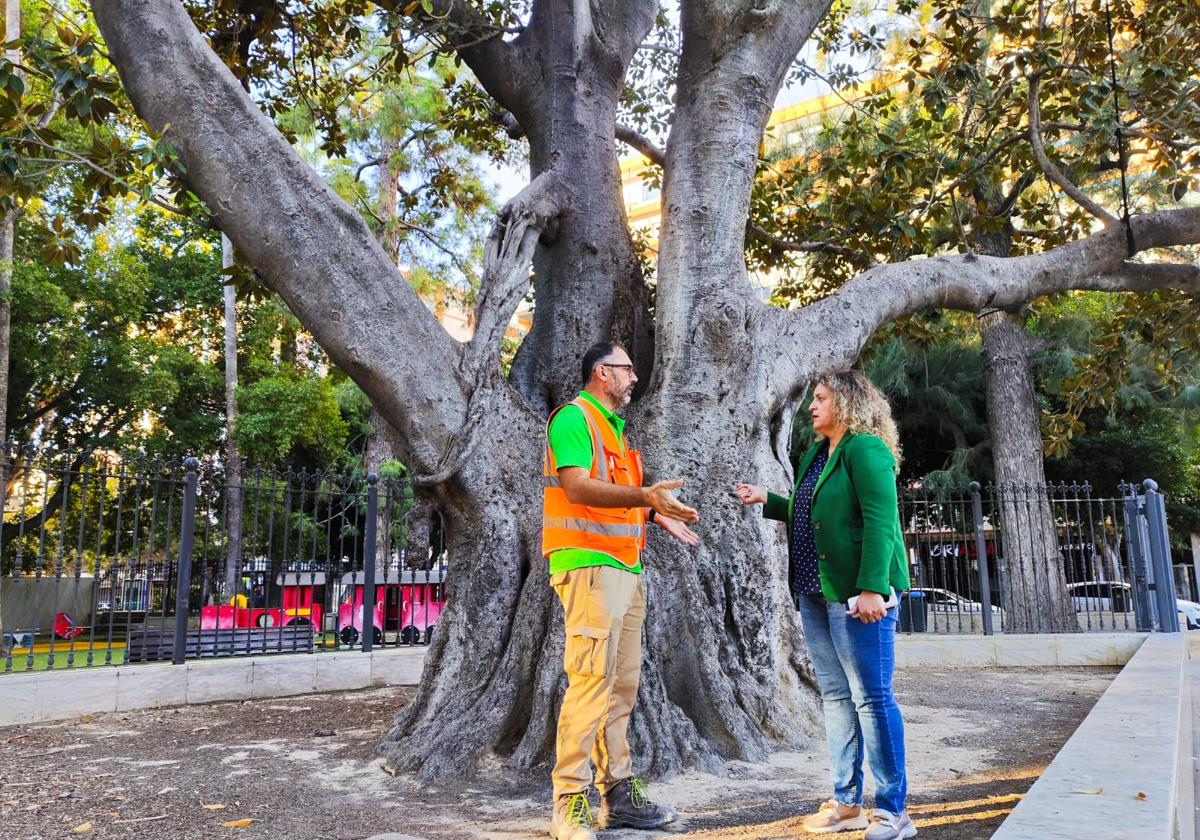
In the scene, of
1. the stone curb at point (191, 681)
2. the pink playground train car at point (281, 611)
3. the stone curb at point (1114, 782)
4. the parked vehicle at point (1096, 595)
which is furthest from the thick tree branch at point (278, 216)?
the parked vehicle at point (1096, 595)

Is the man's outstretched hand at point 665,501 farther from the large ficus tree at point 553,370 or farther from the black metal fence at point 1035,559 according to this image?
the black metal fence at point 1035,559

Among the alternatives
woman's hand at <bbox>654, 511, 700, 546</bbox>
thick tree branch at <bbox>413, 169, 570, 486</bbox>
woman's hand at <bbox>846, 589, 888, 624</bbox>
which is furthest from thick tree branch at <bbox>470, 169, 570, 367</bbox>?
woman's hand at <bbox>846, 589, 888, 624</bbox>

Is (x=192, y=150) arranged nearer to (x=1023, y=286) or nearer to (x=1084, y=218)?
(x=1023, y=286)

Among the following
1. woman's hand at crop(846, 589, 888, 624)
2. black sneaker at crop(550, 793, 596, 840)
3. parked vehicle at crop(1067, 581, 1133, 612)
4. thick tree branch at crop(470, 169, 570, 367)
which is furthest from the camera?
parked vehicle at crop(1067, 581, 1133, 612)

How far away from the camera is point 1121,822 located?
7.53ft

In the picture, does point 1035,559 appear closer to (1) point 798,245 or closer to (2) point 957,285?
(1) point 798,245

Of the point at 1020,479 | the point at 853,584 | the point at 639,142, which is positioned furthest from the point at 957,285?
the point at 1020,479

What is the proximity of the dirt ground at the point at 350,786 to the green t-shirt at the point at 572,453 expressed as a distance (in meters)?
1.08

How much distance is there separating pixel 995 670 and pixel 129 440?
19835 millimetres

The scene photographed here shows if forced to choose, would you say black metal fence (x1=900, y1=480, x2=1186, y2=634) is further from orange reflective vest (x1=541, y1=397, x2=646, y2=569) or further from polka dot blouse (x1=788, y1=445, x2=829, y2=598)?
orange reflective vest (x1=541, y1=397, x2=646, y2=569)

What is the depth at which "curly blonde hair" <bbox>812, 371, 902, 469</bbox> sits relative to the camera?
3420 mm

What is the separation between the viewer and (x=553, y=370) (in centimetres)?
632

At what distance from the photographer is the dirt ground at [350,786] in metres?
3.65

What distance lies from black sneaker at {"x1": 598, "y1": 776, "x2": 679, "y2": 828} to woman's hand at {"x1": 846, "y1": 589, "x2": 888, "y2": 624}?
1.21 metres
